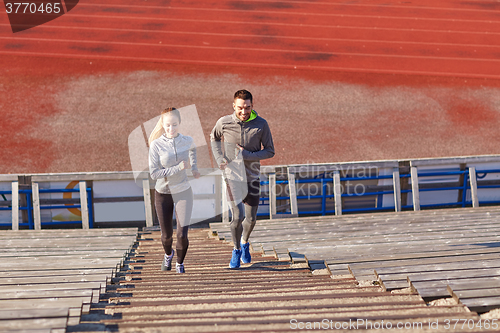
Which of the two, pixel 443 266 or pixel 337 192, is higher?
pixel 337 192

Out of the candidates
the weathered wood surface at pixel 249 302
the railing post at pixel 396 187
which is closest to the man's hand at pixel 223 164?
the weathered wood surface at pixel 249 302

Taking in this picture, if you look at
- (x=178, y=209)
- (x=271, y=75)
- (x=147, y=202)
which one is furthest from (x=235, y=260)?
(x=271, y=75)

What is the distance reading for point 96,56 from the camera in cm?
1736

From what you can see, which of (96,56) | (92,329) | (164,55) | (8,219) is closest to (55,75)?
(96,56)

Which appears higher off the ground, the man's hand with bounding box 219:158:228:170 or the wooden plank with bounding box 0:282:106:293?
the man's hand with bounding box 219:158:228:170

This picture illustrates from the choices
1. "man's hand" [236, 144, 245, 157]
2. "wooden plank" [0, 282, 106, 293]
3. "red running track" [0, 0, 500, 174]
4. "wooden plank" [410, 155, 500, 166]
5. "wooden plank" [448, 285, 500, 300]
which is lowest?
"wooden plank" [448, 285, 500, 300]

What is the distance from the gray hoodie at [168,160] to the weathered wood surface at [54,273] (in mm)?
1074

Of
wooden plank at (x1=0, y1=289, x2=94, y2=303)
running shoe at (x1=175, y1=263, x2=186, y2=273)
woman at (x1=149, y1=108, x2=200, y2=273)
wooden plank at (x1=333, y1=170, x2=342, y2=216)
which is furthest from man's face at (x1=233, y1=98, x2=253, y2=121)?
wooden plank at (x1=333, y1=170, x2=342, y2=216)

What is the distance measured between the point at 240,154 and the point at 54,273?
2.31 meters

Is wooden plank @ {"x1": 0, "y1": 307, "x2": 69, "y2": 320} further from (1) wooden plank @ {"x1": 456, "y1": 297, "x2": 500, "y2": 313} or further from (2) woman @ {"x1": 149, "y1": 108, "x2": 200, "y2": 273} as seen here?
(1) wooden plank @ {"x1": 456, "y1": 297, "x2": 500, "y2": 313}

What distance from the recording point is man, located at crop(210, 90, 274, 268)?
5250mm

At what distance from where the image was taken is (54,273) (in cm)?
477

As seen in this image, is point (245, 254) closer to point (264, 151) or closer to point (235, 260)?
point (235, 260)

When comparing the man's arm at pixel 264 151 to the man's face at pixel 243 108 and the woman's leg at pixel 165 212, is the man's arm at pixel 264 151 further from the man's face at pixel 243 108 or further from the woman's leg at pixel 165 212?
the woman's leg at pixel 165 212
